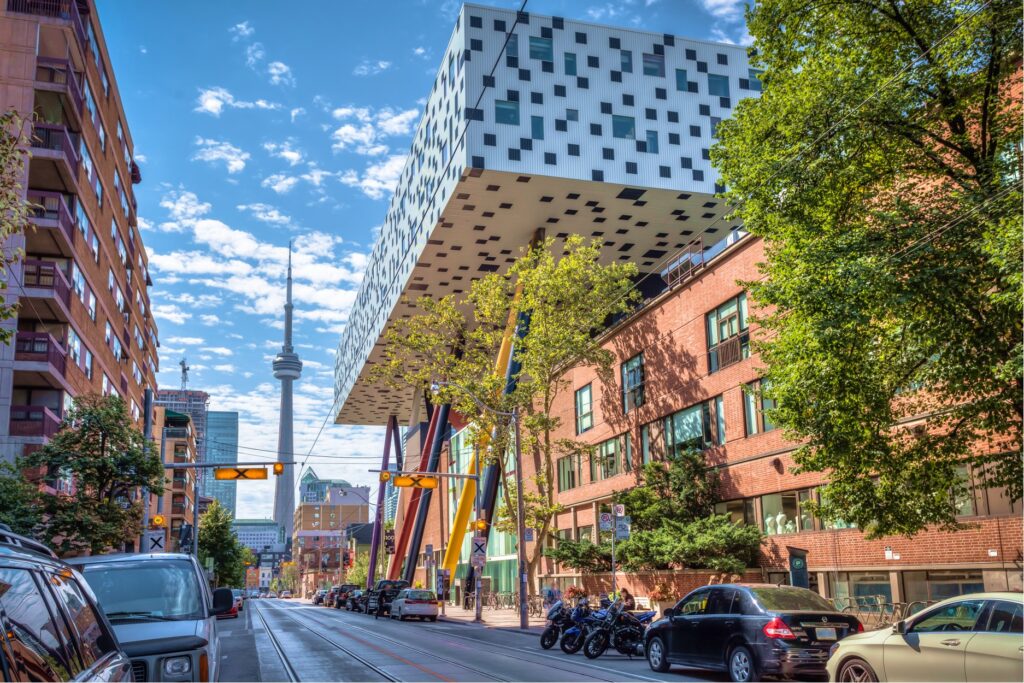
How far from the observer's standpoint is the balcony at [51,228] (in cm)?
3531

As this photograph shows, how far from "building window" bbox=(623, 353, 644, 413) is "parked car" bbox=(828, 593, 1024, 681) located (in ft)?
88.6

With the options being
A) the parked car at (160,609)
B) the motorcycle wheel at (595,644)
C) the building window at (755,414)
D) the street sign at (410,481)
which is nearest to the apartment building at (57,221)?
the street sign at (410,481)

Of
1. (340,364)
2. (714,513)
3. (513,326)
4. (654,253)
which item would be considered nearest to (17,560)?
(714,513)

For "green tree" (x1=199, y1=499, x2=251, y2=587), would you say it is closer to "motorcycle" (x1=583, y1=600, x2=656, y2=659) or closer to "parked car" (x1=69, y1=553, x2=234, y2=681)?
"motorcycle" (x1=583, y1=600, x2=656, y2=659)

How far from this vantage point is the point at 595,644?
1941 cm

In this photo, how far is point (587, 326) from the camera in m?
37.4

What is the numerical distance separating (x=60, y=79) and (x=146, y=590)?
117ft

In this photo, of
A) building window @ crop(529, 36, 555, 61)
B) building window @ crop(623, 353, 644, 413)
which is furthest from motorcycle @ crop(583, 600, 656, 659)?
building window @ crop(529, 36, 555, 61)

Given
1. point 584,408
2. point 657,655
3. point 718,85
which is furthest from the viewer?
point 718,85

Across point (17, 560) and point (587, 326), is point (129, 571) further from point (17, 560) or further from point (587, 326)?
point (587, 326)

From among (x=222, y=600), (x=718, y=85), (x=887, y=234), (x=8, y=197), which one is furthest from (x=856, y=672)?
(x=718, y=85)

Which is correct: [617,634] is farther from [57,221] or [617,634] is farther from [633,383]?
[57,221]

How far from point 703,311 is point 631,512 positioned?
7731mm

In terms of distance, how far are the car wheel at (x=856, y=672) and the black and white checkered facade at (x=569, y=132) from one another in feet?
105
